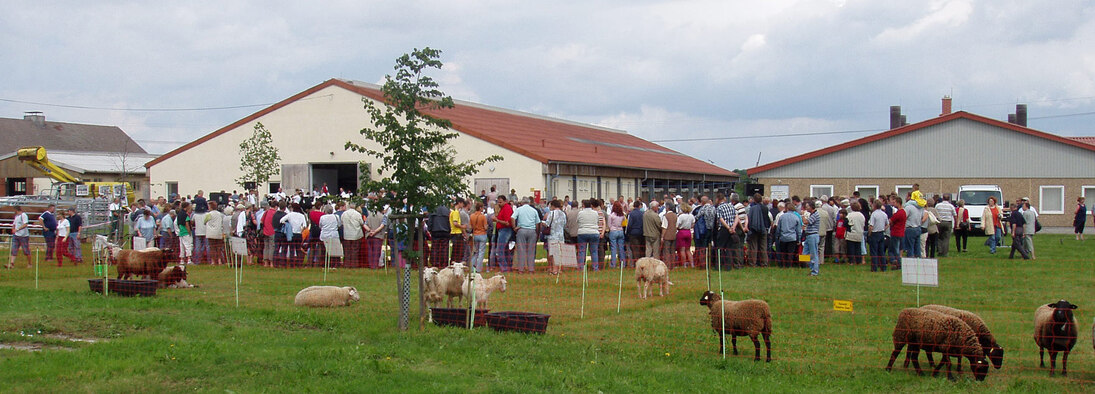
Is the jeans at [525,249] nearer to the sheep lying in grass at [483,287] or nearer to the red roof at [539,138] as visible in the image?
the sheep lying in grass at [483,287]

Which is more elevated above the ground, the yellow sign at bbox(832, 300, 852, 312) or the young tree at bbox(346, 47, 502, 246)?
the young tree at bbox(346, 47, 502, 246)

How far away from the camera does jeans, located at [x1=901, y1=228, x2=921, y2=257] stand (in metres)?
18.0

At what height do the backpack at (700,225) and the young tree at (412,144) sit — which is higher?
the young tree at (412,144)

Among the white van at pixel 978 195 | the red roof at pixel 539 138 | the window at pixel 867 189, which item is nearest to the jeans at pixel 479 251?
the red roof at pixel 539 138

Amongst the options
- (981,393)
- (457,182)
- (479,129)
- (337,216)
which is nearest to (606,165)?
(479,129)

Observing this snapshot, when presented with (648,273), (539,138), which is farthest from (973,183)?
(648,273)

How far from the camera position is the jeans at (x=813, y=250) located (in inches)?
674

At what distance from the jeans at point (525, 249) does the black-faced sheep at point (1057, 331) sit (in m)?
10.5

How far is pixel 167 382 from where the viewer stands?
795 centimetres

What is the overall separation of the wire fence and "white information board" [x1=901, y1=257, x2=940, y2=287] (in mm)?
20

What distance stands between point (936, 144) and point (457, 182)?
3477 cm

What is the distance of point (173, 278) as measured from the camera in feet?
51.3

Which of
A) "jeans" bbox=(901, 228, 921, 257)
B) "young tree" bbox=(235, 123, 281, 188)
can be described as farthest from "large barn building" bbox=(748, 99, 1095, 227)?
"young tree" bbox=(235, 123, 281, 188)

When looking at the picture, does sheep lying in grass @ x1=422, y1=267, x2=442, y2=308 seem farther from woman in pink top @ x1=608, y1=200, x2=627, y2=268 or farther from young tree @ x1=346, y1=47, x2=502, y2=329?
woman in pink top @ x1=608, y1=200, x2=627, y2=268
